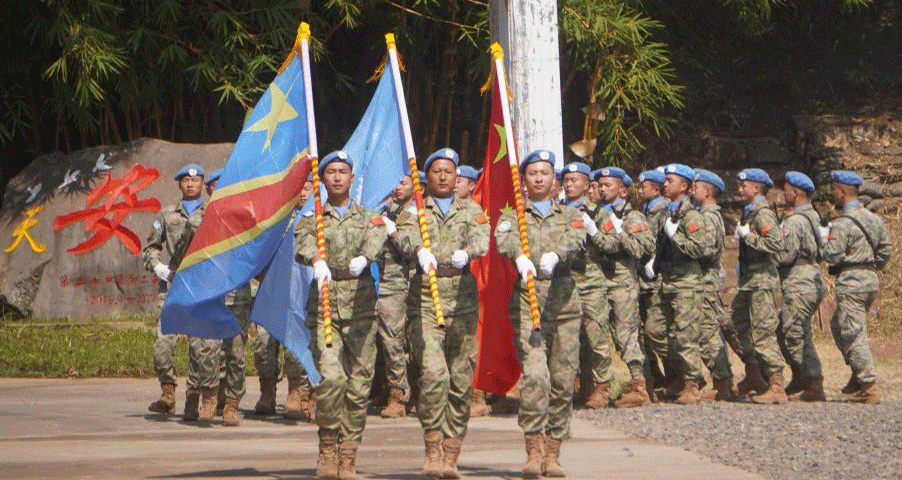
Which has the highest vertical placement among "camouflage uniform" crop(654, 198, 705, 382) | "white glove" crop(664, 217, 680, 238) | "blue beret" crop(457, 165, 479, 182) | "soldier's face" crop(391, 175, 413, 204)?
"blue beret" crop(457, 165, 479, 182)

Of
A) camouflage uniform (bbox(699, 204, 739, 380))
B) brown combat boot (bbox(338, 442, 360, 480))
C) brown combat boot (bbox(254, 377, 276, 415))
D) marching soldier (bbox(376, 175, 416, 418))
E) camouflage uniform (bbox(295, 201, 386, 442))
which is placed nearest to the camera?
brown combat boot (bbox(338, 442, 360, 480))

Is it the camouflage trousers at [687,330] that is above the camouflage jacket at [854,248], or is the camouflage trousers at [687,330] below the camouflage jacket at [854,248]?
below

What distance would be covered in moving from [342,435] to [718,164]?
40.6 ft

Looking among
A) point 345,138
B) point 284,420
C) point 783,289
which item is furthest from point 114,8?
point 783,289

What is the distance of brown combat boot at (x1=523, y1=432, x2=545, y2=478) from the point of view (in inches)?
350

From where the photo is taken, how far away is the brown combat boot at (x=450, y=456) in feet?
29.2

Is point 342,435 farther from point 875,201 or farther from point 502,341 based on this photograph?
point 875,201

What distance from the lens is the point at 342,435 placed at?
8930 millimetres

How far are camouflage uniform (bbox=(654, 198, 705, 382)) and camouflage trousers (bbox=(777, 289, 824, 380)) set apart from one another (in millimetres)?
738

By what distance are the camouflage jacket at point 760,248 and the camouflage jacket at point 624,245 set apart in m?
0.80

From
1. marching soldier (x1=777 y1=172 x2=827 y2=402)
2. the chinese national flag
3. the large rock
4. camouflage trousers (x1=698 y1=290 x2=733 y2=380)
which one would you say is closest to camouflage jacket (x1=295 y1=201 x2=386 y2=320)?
the chinese national flag

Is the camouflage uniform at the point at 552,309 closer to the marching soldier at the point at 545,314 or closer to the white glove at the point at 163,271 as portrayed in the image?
the marching soldier at the point at 545,314

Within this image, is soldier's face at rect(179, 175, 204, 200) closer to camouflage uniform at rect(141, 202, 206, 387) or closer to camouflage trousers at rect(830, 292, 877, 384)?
camouflage uniform at rect(141, 202, 206, 387)

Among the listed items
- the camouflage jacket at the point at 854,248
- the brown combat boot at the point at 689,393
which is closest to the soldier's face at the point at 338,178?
the brown combat boot at the point at 689,393
